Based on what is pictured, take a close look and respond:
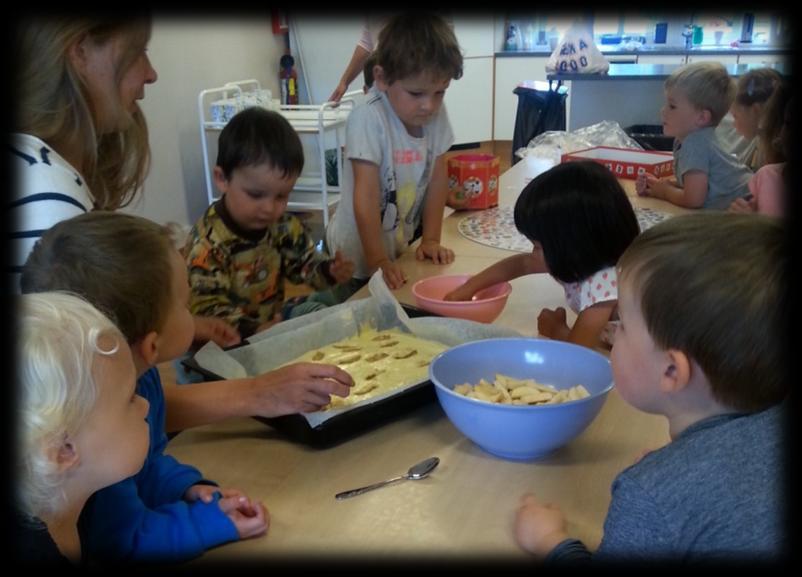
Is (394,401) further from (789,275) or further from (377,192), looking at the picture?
(377,192)

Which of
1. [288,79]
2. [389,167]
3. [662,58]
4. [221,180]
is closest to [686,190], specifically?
[389,167]

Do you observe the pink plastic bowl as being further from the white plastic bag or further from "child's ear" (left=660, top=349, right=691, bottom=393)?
the white plastic bag

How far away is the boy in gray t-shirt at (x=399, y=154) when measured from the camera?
1538 mm

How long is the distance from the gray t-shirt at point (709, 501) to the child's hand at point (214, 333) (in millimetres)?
694

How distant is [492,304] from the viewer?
4.03ft

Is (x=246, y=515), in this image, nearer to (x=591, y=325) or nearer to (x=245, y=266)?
(x=591, y=325)

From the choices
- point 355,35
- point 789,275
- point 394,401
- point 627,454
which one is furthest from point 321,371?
point 355,35

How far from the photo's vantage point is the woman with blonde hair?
3.02 feet

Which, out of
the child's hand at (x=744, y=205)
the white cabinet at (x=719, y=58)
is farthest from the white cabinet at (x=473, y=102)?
the child's hand at (x=744, y=205)

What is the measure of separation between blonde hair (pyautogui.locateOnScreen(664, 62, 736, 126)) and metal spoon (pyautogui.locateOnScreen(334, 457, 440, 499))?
5.60 ft

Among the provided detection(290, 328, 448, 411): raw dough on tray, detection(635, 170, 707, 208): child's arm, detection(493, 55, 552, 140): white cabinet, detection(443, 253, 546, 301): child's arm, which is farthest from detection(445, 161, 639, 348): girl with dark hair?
detection(493, 55, 552, 140): white cabinet

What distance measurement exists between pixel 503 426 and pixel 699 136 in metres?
1.62

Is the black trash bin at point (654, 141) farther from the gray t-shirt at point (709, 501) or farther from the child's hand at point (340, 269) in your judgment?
the gray t-shirt at point (709, 501)

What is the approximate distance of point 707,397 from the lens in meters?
0.69
